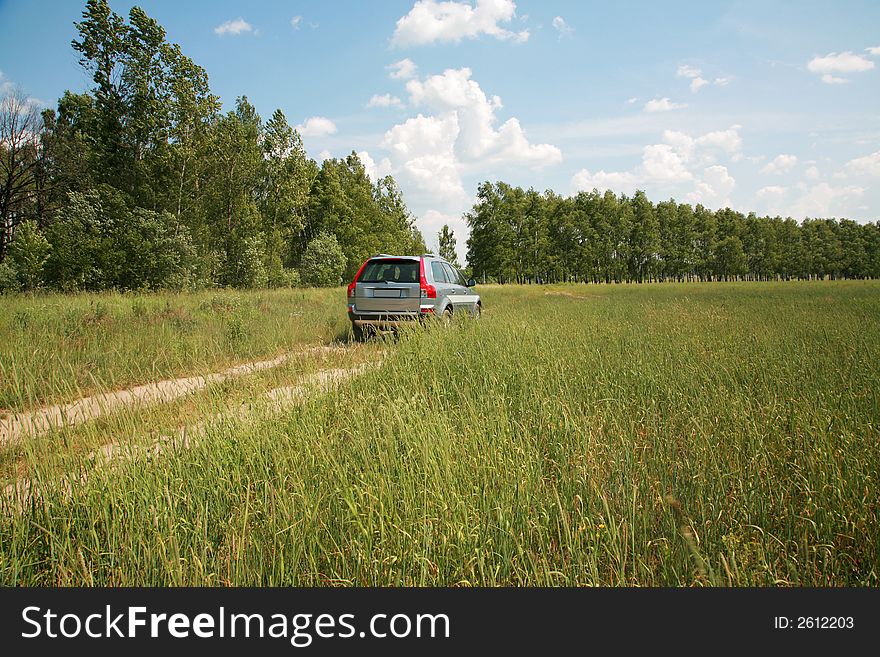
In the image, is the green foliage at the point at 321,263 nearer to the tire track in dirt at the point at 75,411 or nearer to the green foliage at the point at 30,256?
the green foliage at the point at 30,256

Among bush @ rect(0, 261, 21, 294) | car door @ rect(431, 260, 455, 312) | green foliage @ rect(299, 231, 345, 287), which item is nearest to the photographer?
car door @ rect(431, 260, 455, 312)

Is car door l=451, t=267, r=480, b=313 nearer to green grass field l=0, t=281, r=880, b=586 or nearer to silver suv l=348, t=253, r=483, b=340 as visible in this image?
silver suv l=348, t=253, r=483, b=340

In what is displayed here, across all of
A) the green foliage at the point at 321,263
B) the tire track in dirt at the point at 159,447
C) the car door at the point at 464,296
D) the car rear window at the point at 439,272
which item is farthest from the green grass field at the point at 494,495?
the green foliage at the point at 321,263

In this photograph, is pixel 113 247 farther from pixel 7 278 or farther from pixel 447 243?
pixel 447 243

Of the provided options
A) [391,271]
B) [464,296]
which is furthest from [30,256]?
[464,296]

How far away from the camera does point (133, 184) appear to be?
2916 cm

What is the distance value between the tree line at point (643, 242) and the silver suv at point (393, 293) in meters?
66.6

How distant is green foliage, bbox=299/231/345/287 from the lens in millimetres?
45750

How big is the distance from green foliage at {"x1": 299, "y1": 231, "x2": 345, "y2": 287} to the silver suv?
119ft

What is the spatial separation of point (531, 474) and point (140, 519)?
2186mm

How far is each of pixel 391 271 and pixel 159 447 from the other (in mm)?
7784

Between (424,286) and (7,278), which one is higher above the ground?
(7,278)

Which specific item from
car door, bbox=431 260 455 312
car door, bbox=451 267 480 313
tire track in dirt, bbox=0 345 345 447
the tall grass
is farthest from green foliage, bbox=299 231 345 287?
tire track in dirt, bbox=0 345 345 447

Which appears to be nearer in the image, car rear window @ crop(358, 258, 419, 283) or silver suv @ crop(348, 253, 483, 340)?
silver suv @ crop(348, 253, 483, 340)
